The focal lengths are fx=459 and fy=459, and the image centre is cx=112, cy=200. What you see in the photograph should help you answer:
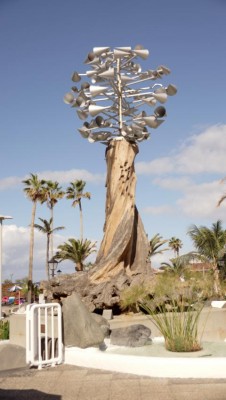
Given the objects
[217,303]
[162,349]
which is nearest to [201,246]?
[217,303]

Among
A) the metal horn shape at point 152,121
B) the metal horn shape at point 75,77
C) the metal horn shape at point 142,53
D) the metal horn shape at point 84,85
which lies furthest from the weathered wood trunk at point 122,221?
the metal horn shape at point 142,53

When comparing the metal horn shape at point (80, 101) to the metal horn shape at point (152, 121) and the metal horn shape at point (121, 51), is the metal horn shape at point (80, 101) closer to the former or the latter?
the metal horn shape at point (121, 51)

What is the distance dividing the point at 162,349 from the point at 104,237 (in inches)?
339

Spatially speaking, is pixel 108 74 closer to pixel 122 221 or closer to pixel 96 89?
pixel 96 89

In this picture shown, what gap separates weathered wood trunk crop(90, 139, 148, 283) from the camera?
15969mm

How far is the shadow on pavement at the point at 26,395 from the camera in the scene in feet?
18.8

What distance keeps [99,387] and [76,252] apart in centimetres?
3567

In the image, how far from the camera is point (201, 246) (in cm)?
3253

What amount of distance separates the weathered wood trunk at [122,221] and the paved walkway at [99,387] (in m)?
8.81

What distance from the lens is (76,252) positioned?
41.7 meters

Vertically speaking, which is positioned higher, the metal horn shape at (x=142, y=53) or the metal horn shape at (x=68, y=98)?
the metal horn shape at (x=142, y=53)

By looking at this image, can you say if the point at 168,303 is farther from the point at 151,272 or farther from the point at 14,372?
the point at 14,372

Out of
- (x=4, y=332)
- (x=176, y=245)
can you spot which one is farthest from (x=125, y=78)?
(x=176, y=245)

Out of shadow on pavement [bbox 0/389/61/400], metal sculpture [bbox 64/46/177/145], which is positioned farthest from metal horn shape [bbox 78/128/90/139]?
shadow on pavement [bbox 0/389/61/400]
